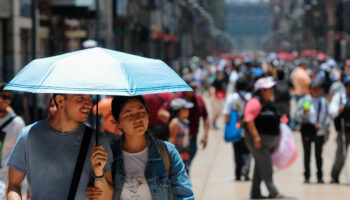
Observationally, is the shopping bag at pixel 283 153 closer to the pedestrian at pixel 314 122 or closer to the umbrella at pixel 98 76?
the pedestrian at pixel 314 122

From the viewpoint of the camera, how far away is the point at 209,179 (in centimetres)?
1277

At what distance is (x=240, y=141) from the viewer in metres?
12.5

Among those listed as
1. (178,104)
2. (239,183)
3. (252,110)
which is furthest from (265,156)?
(239,183)

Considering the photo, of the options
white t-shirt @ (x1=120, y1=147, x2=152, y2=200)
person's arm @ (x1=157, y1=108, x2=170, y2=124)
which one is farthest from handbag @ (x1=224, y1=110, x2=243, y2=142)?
white t-shirt @ (x1=120, y1=147, x2=152, y2=200)

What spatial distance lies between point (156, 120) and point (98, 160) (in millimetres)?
5324

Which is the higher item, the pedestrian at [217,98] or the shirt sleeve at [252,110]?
the shirt sleeve at [252,110]

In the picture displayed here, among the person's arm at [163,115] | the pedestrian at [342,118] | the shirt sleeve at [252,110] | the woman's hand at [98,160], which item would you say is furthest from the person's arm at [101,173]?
the pedestrian at [342,118]

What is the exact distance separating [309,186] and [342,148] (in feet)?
2.38

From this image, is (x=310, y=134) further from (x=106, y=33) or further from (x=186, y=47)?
(x=186, y=47)

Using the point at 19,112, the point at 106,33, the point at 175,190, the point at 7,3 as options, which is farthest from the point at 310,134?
the point at 106,33

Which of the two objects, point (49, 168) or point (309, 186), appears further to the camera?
point (309, 186)

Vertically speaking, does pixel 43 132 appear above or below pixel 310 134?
above

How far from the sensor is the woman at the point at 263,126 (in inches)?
391

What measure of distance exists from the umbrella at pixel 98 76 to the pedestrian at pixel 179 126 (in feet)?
14.4
